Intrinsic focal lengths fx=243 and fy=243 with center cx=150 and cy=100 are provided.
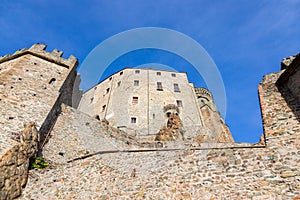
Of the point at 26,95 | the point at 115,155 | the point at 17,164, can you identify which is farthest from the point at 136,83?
the point at 17,164

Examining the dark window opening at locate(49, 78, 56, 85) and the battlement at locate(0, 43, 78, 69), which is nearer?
the dark window opening at locate(49, 78, 56, 85)

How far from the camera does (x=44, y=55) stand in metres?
15.0

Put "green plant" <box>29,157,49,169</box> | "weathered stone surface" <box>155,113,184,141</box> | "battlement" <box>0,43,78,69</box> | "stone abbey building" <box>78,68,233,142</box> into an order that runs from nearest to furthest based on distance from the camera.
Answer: "green plant" <box>29,157,49,169</box> < "battlement" <box>0,43,78,69</box> < "weathered stone surface" <box>155,113,184,141</box> < "stone abbey building" <box>78,68,233,142</box>

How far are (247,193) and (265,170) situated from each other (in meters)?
0.87

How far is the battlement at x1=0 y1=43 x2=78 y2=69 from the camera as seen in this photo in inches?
571

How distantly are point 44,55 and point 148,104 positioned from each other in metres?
16.5

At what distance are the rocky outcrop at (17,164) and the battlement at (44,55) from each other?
6.61 metres

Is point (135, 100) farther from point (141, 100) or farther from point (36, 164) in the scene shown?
point (36, 164)

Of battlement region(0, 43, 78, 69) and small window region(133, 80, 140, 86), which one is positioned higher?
small window region(133, 80, 140, 86)

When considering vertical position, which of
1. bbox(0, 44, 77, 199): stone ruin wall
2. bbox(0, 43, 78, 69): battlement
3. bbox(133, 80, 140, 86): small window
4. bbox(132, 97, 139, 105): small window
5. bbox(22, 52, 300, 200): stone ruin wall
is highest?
bbox(133, 80, 140, 86): small window

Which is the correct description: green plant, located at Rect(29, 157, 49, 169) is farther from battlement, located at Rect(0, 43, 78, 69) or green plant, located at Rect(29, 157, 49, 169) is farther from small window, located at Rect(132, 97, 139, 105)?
small window, located at Rect(132, 97, 139, 105)

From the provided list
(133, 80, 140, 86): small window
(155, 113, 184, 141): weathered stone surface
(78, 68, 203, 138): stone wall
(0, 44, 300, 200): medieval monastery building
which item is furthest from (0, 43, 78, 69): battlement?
(133, 80, 140, 86): small window

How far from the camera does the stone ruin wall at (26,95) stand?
26.5ft

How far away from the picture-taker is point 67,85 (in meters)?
14.9
